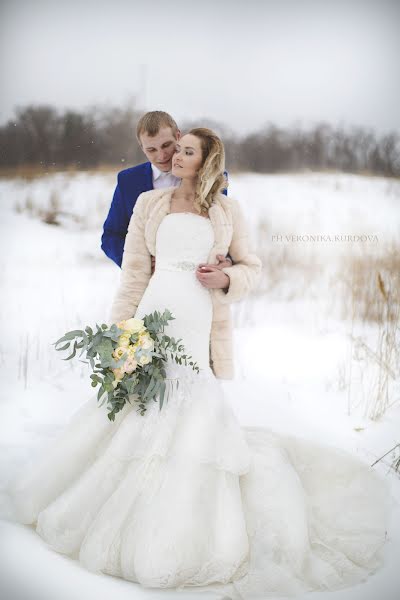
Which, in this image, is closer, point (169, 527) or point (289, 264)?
point (169, 527)

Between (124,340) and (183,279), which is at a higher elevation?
(183,279)

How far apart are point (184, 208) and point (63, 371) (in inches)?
75.7

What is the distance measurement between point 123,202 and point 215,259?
0.64 m

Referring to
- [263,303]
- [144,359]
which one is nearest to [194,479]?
[144,359]

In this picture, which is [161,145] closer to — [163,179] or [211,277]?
[163,179]

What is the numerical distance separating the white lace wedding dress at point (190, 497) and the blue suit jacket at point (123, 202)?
461 mm

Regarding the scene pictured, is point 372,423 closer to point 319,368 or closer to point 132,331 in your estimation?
point 319,368

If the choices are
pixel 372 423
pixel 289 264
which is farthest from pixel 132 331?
pixel 289 264

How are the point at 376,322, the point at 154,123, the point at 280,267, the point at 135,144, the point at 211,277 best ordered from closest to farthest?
1. the point at 211,277
2. the point at 154,123
3. the point at 135,144
4. the point at 376,322
5. the point at 280,267

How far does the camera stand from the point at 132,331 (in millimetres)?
1731

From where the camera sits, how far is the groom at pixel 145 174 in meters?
2.11

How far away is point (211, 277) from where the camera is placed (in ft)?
6.05

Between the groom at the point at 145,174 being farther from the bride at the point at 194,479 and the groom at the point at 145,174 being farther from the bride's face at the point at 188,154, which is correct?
the bride's face at the point at 188,154

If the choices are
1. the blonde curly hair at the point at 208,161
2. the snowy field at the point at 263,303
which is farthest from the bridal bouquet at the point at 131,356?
the snowy field at the point at 263,303
